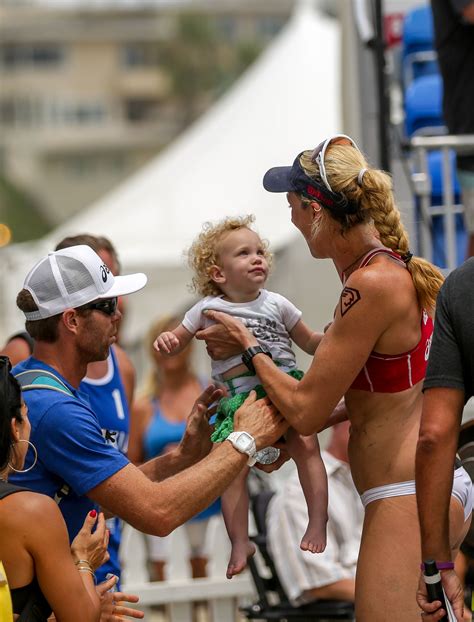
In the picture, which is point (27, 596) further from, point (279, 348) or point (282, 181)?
point (282, 181)

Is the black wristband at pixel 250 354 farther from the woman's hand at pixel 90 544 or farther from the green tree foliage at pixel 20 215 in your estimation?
the green tree foliage at pixel 20 215

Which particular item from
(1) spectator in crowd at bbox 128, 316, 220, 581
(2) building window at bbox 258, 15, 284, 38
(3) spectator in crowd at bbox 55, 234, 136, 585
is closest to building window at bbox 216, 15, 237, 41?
(2) building window at bbox 258, 15, 284, 38

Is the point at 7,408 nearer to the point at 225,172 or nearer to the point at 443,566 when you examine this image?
the point at 443,566

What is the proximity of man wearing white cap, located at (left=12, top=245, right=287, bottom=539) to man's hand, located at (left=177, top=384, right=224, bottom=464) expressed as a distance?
8 cm

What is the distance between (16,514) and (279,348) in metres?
1.13

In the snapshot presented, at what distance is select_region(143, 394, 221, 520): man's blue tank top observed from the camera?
25.5 feet

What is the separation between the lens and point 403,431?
367 cm

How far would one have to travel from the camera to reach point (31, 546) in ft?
10.8

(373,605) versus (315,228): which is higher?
(315,228)

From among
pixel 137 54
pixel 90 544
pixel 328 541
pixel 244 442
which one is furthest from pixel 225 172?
pixel 137 54

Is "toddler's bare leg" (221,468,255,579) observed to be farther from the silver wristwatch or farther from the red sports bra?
the red sports bra

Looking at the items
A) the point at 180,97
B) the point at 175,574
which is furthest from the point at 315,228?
the point at 180,97

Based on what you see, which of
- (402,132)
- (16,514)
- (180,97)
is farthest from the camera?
(180,97)

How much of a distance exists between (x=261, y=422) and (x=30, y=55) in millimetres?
112555
